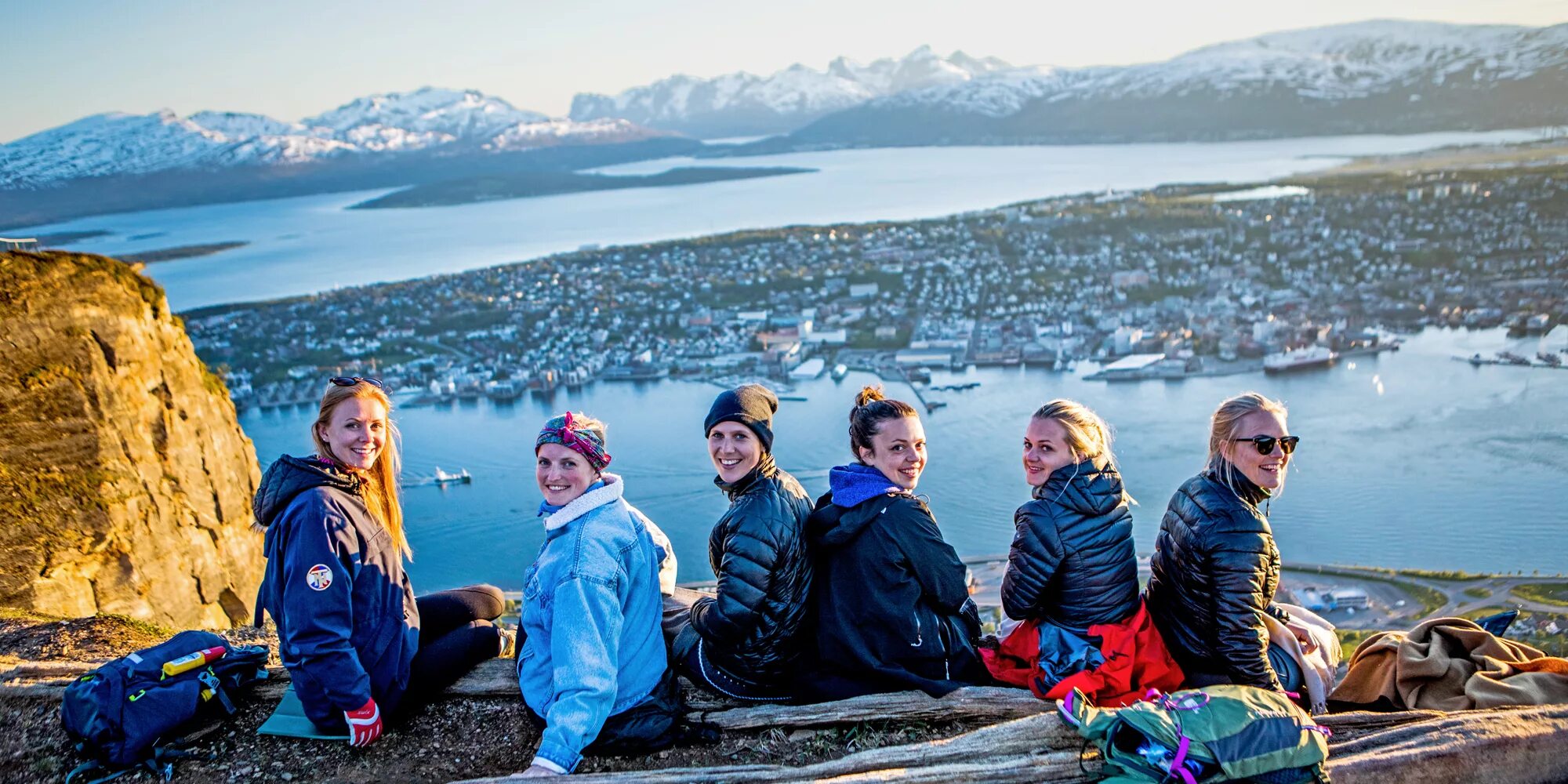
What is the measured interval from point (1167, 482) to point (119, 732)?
15412mm

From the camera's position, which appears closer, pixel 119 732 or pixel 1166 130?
pixel 119 732

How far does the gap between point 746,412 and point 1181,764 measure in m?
1.18

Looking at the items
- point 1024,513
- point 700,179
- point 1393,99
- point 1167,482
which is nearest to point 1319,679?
point 1024,513

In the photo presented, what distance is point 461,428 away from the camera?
74.8ft

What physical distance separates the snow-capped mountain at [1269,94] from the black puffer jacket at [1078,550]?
250ft

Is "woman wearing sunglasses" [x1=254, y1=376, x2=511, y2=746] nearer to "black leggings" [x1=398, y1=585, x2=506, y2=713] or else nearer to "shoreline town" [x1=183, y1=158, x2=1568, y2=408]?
"black leggings" [x1=398, y1=585, x2=506, y2=713]

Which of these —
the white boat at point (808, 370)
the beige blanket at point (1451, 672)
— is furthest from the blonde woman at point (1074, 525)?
the white boat at point (808, 370)

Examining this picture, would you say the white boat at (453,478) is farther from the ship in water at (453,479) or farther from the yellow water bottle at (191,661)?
the yellow water bottle at (191,661)

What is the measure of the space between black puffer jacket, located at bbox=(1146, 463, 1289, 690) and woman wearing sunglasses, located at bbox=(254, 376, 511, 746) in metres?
1.96

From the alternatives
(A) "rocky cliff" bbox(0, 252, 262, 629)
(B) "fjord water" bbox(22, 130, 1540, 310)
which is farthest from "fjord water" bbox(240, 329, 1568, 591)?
(B) "fjord water" bbox(22, 130, 1540, 310)

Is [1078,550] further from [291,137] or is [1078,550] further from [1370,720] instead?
[291,137]

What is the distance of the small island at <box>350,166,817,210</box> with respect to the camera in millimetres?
91750

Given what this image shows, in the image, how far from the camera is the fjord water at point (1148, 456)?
14.1m

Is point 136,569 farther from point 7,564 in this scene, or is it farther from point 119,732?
point 119,732
